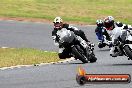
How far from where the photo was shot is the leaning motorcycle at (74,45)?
17.5 metres

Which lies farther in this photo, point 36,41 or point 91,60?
point 36,41

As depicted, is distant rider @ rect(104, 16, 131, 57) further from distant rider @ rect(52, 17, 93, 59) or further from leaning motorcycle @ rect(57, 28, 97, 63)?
distant rider @ rect(52, 17, 93, 59)

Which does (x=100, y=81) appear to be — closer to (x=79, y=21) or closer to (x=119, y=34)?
(x=119, y=34)

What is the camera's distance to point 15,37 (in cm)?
3222

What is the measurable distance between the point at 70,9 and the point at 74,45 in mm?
27705

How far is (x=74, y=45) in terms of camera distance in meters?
18.1

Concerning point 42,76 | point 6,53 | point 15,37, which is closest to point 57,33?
point 42,76

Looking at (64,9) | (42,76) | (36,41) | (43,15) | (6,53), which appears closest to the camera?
(42,76)

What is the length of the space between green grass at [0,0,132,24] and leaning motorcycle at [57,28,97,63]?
20126 mm

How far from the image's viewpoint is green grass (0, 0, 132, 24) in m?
41.1

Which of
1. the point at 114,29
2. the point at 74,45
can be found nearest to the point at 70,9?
the point at 74,45

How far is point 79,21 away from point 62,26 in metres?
21.0

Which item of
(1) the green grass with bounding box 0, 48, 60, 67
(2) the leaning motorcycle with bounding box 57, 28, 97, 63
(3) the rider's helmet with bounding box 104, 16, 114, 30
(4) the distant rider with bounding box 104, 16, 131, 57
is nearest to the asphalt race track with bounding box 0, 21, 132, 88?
(2) the leaning motorcycle with bounding box 57, 28, 97, 63

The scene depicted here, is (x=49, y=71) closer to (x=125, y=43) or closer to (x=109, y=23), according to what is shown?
(x=125, y=43)
